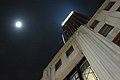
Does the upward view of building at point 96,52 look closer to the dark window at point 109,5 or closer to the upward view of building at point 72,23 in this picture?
the dark window at point 109,5

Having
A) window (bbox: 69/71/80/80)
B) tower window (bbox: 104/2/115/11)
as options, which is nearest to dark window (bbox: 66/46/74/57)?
window (bbox: 69/71/80/80)

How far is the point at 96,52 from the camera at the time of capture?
624 inches

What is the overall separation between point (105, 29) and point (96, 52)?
4.87m

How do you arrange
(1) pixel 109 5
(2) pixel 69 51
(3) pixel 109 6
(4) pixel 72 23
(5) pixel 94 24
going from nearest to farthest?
1. (5) pixel 94 24
2. (3) pixel 109 6
3. (1) pixel 109 5
4. (2) pixel 69 51
5. (4) pixel 72 23

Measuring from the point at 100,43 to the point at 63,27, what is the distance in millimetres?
65273

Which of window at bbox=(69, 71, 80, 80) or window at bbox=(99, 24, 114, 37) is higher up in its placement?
window at bbox=(99, 24, 114, 37)

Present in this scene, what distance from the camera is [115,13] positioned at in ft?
64.7

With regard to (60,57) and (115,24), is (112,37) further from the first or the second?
(60,57)

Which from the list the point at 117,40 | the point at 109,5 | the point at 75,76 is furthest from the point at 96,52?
the point at 109,5

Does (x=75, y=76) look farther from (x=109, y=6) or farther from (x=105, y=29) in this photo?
(x=109, y=6)

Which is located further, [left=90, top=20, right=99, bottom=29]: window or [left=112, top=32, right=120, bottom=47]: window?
[left=90, top=20, right=99, bottom=29]: window

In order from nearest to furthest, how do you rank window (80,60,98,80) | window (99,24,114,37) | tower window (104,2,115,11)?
window (80,60,98,80)
window (99,24,114,37)
tower window (104,2,115,11)

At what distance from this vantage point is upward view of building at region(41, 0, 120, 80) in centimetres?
1367

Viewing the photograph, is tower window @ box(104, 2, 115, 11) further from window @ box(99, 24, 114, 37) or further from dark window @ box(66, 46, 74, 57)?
dark window @ box(66, 46, 74, 57)
